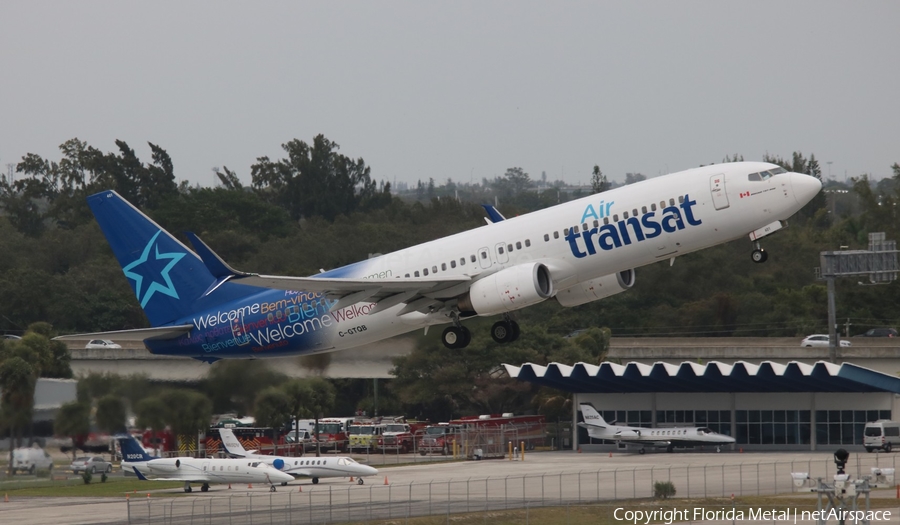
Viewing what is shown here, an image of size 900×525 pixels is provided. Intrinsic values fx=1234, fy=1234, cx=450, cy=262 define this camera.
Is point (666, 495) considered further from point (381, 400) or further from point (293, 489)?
point (381, 400)

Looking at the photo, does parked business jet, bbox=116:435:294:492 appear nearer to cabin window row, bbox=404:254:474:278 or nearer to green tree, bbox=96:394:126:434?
green tree, bbox=96:394:126:434

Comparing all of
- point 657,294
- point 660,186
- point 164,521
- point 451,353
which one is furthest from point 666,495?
point 657,294

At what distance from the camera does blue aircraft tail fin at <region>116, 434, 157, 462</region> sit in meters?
59.4

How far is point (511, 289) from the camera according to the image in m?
41.1

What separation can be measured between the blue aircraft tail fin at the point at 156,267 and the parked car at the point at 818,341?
5835 cm

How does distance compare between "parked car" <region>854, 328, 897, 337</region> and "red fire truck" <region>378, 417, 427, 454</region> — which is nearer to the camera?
"red fire truck" <region>378, 417, 427, 454</region>

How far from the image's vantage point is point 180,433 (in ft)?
182

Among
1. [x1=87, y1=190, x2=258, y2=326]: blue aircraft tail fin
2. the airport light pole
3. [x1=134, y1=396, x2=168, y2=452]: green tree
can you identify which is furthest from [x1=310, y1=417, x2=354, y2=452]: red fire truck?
the airport light pole

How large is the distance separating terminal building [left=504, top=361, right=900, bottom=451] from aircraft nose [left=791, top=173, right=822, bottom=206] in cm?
4007

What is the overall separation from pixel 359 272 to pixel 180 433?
15.7 metres

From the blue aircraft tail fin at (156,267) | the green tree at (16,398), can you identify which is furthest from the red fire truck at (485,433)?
the blue aircraft tail fin at (156,267)

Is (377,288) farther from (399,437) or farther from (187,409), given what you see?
(399,437)

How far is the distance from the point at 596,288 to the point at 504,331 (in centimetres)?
376

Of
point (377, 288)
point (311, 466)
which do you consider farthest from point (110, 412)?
point (377, 288)
